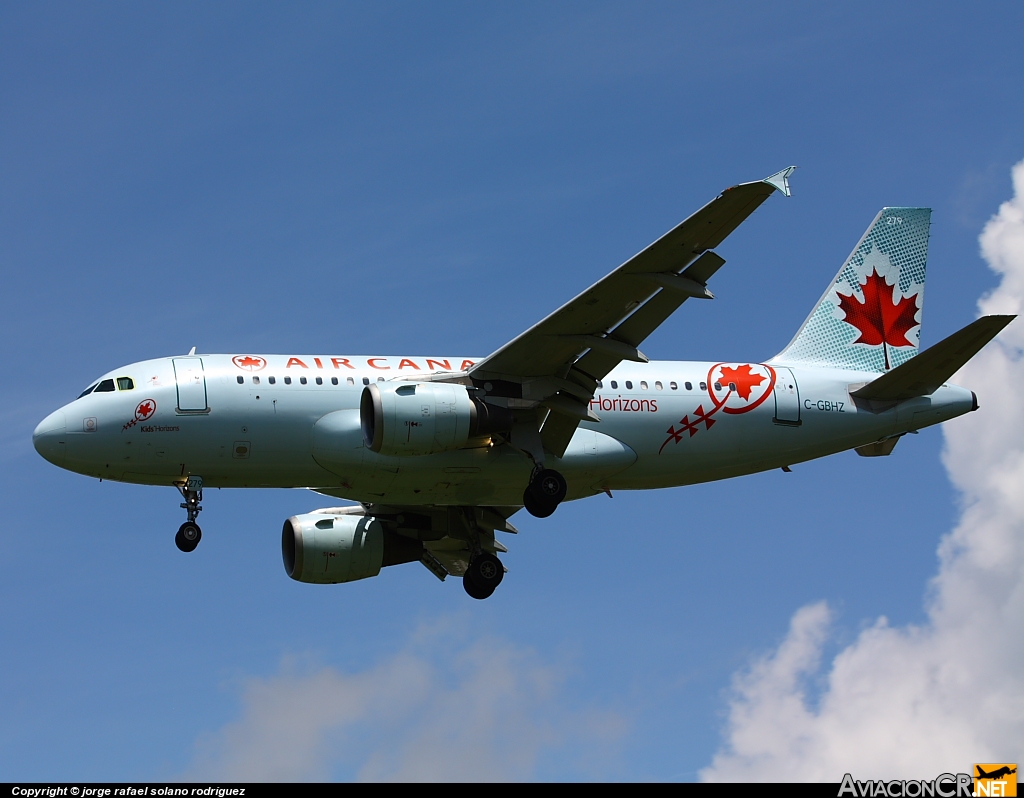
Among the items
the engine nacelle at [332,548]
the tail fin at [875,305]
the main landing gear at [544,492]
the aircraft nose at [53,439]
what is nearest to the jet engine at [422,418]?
the main landing gear at [544,492]

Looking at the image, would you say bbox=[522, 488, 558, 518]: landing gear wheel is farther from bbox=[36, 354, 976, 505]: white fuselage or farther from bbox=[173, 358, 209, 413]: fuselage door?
bbox=[173, 358, 209, 413]: fuselage door

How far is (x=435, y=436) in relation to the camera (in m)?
33.4


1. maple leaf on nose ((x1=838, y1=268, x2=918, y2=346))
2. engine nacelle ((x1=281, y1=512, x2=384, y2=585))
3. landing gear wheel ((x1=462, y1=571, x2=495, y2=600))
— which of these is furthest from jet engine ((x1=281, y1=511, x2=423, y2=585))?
maple leaf on nose ((x1=838, y1=268, x2=918, y2=346))

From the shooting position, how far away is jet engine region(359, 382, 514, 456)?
109 feet

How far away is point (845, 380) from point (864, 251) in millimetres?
5371

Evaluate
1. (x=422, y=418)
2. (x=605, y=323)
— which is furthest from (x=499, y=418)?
(x=605, y=323)

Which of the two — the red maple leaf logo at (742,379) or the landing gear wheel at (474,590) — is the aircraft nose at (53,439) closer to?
the landing gear wheel at (474,590)

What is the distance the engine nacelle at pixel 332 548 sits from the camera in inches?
1529

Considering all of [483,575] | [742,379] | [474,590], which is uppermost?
[742,379]

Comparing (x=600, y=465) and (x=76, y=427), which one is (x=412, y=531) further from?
(x=76, y=427)

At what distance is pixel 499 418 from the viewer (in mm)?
34156

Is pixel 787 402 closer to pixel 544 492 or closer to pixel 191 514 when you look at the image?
pixel 544 492

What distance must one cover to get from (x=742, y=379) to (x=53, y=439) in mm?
16958

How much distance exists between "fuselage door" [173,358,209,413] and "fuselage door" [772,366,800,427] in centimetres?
1427
